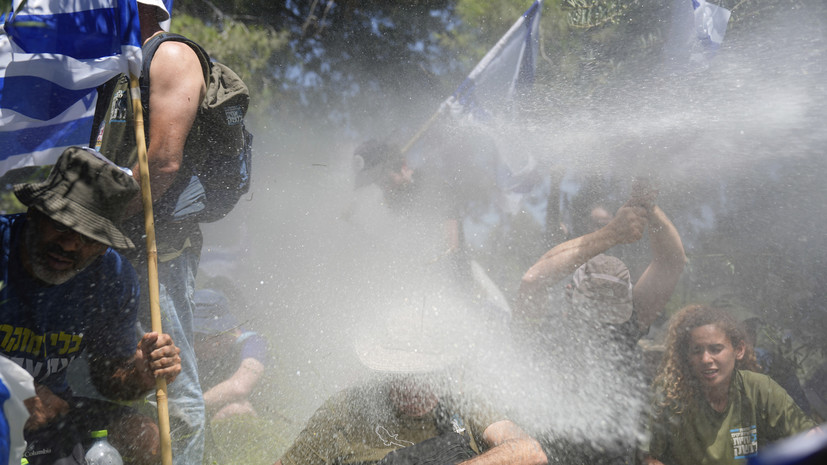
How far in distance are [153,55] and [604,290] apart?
3.05 meters

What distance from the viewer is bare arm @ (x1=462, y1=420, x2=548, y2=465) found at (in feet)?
8.75

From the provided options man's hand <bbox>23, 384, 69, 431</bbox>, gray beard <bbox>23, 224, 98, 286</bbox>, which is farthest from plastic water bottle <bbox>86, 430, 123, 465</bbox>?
gray beard <bbox>23, 224, 98, 286</bbox>

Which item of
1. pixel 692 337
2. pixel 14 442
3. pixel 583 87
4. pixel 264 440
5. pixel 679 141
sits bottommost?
pixel 264 440

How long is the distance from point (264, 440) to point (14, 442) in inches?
92.7

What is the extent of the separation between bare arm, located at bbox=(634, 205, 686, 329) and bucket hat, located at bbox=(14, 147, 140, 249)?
3159 millimetres

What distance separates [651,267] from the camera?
358 cm

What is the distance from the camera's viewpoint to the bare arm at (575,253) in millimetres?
3264

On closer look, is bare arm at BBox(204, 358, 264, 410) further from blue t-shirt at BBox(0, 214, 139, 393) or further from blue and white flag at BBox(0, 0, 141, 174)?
blue and white flag at BBox(0, 0, 141, 174)

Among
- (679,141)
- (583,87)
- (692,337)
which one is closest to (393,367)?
(692,337)

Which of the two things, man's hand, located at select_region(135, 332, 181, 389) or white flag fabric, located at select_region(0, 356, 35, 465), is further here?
man's hand, located at select_region(135, 332, 181, 389)

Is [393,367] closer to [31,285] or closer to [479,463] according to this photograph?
[479,463]

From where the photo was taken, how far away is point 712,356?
284 centimetres

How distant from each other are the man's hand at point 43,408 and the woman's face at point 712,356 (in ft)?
10.6

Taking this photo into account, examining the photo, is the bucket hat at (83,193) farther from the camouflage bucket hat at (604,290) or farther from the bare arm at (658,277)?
the bare arm at (658,277)
